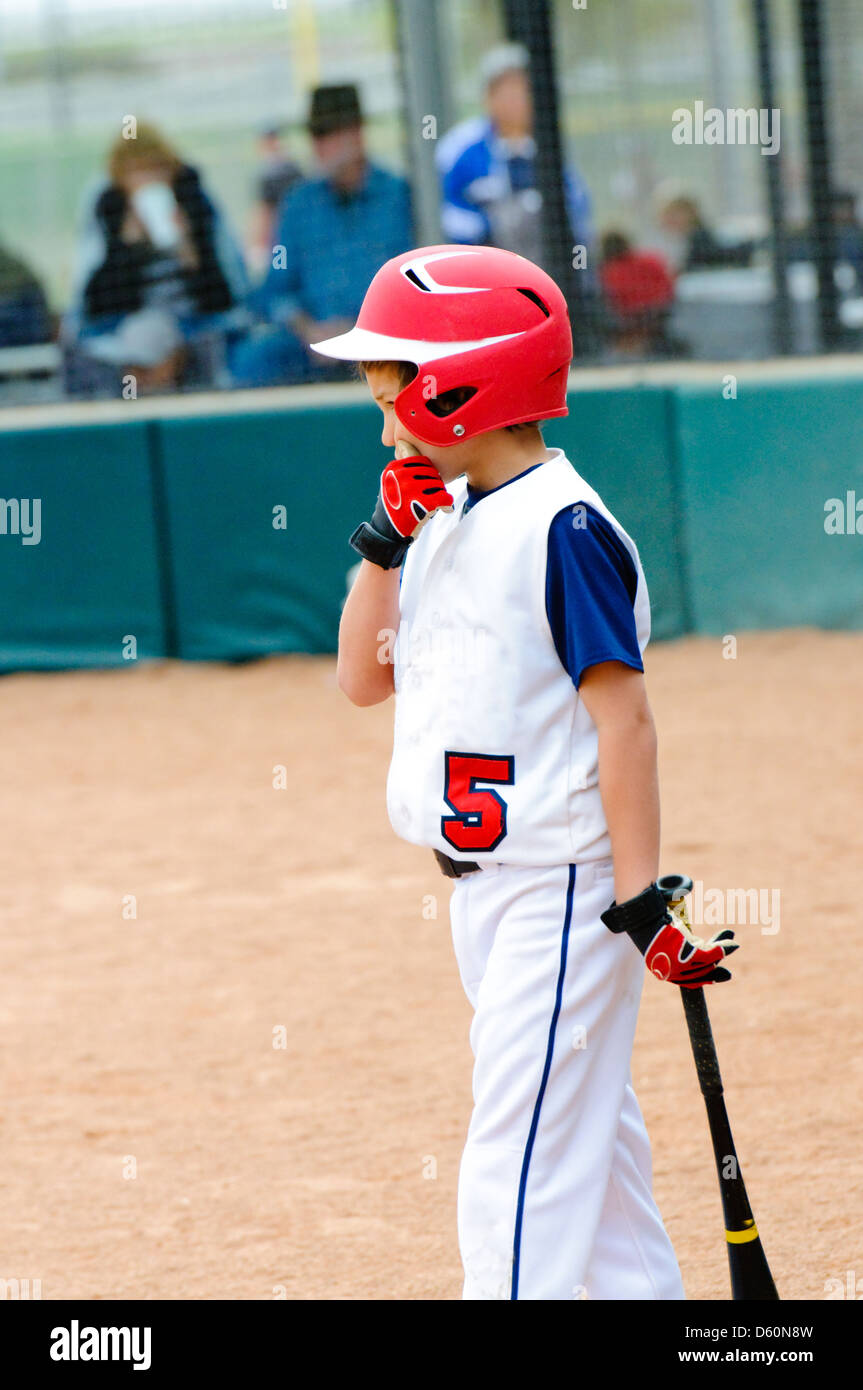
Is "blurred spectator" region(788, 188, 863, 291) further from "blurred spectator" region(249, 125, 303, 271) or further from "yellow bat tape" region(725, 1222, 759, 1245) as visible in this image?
"yellow bat tape" region(725, 1222, 759, 1245)

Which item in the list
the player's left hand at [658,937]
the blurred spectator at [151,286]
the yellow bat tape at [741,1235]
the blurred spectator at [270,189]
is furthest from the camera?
the blurred spectator at [270,189]

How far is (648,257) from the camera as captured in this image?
11.3 meters

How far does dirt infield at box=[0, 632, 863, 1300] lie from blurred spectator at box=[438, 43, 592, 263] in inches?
106

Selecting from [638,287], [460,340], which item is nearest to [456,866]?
[460,340]

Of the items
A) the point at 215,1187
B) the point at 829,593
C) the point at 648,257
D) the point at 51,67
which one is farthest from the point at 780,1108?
the point at 51,67

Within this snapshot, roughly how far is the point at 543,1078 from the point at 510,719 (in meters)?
0.42

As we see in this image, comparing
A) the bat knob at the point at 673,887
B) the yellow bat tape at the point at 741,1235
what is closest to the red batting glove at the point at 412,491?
Answer: the bat knob at the point at 673,887

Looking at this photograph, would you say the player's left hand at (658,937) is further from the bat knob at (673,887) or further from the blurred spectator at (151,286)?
the blurred spectator at (151,286)

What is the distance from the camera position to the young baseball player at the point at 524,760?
207 centimetres

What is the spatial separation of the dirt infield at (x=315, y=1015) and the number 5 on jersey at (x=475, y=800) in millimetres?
1029

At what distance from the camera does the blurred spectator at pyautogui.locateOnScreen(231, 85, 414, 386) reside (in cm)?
866

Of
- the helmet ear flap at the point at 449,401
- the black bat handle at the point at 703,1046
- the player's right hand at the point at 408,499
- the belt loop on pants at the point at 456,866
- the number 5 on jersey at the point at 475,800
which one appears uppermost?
the helmet ear flap at the point at 449,401

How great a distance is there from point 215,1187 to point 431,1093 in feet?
1.87

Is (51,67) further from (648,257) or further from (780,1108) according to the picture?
(780,1108)
